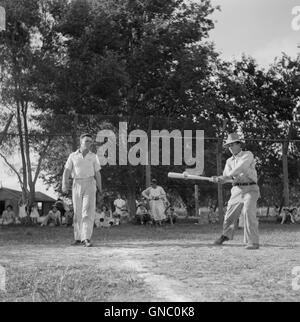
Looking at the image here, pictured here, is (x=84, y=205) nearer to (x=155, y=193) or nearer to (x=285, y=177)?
(x=155, y=193)

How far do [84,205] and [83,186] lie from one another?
1.27 feet

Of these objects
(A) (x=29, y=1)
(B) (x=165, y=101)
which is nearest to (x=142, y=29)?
(B) (x=165, y=101)

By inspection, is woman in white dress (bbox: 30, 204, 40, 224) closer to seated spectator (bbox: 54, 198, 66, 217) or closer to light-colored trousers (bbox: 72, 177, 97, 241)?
seated spectator (bbox: 54, 198, 66, 217)

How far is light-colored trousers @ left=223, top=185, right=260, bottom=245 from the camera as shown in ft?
31.8

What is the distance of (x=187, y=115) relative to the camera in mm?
26344

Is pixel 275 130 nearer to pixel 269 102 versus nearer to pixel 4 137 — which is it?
pixel 269 102

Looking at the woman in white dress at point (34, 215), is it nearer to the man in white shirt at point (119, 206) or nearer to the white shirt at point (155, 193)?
the man in white shirt at point (119, 206)

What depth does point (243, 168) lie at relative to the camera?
9883mm

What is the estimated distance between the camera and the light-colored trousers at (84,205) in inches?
418

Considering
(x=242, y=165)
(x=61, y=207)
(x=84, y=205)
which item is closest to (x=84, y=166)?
(x=84, y=205)

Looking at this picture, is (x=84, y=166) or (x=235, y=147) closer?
(x=235, y=147)

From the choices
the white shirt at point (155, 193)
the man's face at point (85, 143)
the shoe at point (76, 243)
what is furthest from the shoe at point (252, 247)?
the white shirt at point (155, 193)

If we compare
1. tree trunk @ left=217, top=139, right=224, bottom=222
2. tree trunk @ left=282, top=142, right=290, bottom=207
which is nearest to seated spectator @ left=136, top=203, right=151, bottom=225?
tree trunk @ left=217, top=139, right=224, bottom=222

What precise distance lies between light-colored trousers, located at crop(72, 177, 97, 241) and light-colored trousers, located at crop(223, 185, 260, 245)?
2496 millimetres
